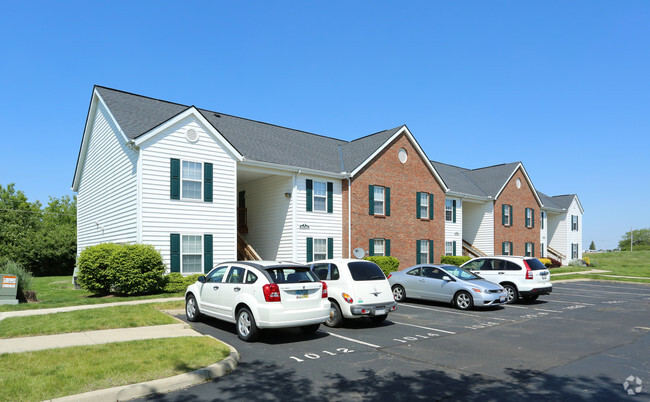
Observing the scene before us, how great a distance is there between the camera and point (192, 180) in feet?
62.5

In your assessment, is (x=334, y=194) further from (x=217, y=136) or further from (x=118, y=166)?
(x=118, y=166)

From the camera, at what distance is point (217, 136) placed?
19.7 m

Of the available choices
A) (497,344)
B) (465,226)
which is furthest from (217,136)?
(465,226)

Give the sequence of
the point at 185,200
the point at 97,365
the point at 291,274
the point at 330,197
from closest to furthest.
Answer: the point at 97,365, the point at 291,274, the point at 185,200, the point at 330,197

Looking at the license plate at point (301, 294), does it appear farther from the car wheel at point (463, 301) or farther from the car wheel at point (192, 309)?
the car wheel at point (463, 301)

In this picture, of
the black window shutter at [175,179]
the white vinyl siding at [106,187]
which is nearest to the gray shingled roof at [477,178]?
the black window shutter at [175,179]

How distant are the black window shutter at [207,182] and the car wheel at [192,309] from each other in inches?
325

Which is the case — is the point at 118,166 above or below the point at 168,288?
above

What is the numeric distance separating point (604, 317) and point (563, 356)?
22.0ft

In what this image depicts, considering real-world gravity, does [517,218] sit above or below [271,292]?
above

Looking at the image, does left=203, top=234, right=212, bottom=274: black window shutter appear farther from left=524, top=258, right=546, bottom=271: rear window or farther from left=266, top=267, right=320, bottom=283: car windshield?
left=524, top=258, right=546, bottom=271: rear window

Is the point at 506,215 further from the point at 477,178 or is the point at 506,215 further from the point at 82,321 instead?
the point at 82,321

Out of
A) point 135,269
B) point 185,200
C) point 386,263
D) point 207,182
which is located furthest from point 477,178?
point 135,269

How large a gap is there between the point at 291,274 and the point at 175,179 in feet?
35.3
